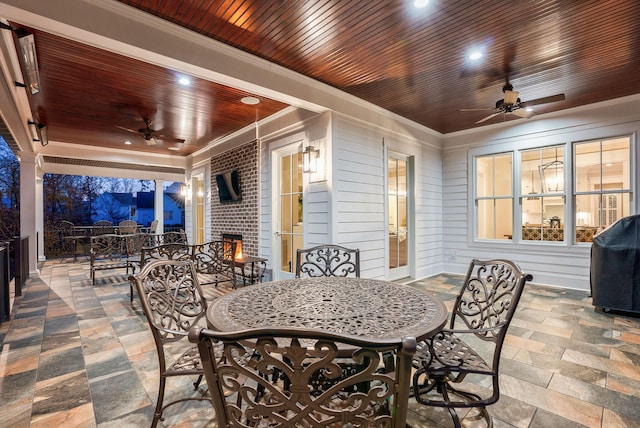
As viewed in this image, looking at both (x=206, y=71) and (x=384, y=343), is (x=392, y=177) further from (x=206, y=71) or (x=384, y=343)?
(x=384, y=343)

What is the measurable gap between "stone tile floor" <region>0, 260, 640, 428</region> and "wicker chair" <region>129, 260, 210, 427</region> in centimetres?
37

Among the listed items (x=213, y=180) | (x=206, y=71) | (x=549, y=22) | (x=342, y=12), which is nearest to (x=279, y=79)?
(x=206, y=71)

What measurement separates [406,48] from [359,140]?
1.54 meters

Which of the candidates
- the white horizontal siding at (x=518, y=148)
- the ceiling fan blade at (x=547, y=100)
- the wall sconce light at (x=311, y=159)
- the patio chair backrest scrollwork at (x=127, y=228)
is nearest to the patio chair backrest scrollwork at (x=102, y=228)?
the patio chair backrest scrollwork at (x=127, y=228)

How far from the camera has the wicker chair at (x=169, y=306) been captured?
1.55m

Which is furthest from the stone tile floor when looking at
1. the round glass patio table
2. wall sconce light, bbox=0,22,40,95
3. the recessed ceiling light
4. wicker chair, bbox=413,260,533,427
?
the recessed ceiling light

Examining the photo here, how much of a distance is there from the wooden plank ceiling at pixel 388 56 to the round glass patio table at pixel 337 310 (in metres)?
2.16

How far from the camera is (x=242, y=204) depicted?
5676 millimetres

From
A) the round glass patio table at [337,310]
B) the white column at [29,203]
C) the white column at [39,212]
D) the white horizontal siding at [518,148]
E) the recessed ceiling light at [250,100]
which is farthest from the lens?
the white column at [39,212]

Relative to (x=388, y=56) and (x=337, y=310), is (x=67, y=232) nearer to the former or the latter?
(x=388, y=56)

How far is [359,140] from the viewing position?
172 inches

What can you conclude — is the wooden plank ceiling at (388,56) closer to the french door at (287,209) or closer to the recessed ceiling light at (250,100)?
the recessed ceiling light at (250,100)

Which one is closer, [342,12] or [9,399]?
[9,399]

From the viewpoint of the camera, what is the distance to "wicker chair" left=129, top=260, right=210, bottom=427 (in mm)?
1555
